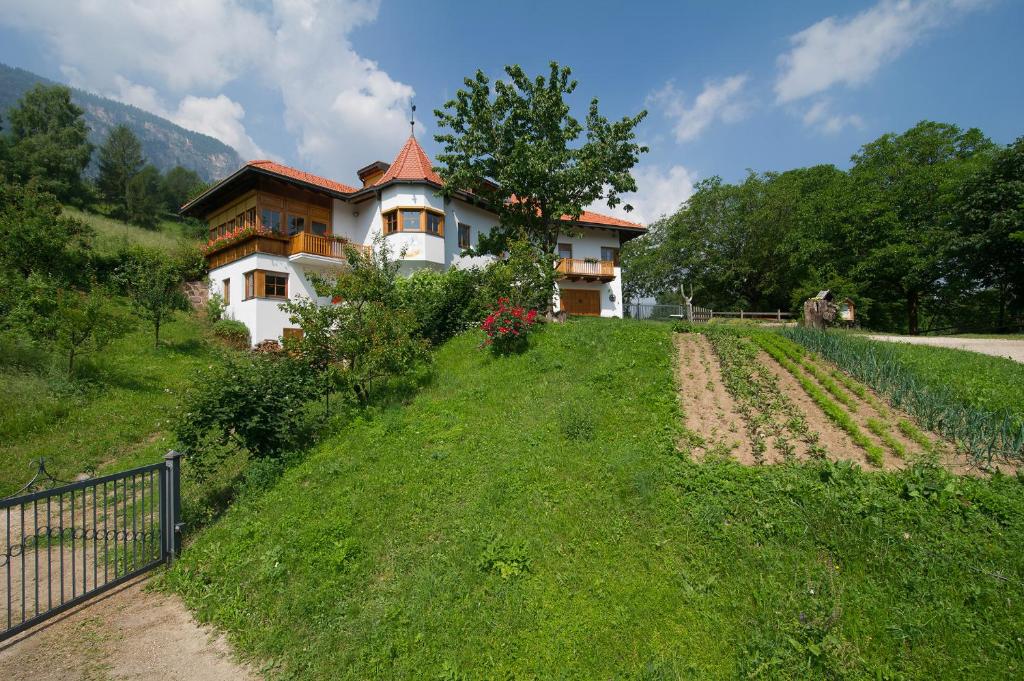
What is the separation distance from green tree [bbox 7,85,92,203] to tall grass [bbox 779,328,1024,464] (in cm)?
4884

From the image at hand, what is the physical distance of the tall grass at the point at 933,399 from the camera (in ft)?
17.3

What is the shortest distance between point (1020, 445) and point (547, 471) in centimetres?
569

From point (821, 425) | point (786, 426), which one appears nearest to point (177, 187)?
point (786, 426)

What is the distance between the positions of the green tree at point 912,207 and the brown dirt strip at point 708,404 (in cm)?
2605

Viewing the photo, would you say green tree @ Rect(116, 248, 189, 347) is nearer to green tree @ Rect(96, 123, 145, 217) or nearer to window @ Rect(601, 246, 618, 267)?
window @ Rect(601, 246, 618, 267)

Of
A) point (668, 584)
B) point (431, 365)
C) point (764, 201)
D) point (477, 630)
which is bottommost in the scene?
point (477, 630)

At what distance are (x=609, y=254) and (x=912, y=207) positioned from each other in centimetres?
2035

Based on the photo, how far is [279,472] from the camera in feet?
23.7

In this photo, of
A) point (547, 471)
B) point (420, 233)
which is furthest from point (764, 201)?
point (547, 471)

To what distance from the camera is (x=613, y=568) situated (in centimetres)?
454

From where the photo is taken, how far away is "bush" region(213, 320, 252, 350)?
59.7 feet

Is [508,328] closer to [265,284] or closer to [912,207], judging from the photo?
[265,284]

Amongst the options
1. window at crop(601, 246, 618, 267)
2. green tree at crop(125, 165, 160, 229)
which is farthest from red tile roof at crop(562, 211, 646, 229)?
green tree at crop(125, 165, 160, 229)

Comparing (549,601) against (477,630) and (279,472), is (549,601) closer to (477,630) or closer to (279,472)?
(477,630)
